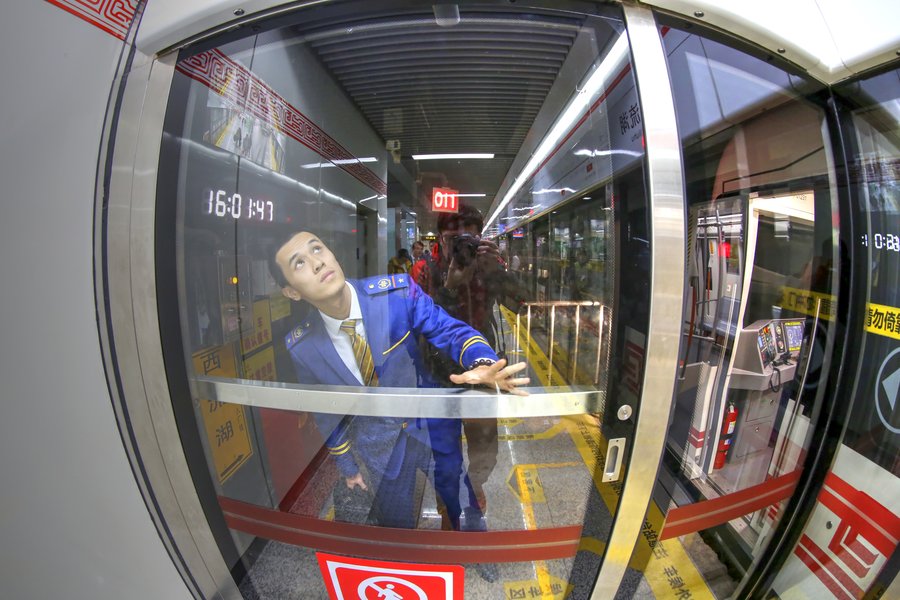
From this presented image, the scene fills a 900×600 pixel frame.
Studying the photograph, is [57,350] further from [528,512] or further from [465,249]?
[528,512]

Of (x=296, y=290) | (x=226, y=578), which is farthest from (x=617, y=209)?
(x=226, y=578)

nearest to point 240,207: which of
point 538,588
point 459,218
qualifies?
point 459,218

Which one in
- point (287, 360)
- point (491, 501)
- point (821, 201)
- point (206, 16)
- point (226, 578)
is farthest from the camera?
point (491, 501)

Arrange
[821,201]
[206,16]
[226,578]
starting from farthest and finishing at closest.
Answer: [821,201] < [226,578] < [206,16]

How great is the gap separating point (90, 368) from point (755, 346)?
2892mm

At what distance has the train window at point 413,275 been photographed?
1000 mm

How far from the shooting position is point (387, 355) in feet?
4.43

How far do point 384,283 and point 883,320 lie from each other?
5.71 ft

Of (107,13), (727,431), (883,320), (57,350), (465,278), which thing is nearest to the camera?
(107,13)

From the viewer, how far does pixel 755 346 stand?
1830 mm

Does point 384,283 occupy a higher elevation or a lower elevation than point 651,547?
higher

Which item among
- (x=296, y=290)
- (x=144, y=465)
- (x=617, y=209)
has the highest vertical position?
(x=617, y=209)

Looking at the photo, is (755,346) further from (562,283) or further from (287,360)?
(287,360)

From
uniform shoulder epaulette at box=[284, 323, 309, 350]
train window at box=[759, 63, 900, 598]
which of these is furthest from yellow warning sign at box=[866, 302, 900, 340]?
uniform shoulder epaulette at box=[284, 323, 309, 350]
